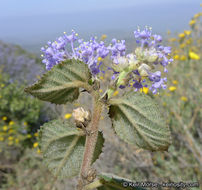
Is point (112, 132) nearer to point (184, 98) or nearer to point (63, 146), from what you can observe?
point (184, 98)

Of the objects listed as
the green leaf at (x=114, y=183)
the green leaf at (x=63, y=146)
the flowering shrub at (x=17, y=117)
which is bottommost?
the flowering shrub at (x=17, y=117)

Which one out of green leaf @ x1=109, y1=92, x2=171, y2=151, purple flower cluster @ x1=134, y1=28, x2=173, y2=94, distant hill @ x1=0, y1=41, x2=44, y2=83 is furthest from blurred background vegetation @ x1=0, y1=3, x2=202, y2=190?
green leaf @ x1=109, y1=92, x2=171, y2=151

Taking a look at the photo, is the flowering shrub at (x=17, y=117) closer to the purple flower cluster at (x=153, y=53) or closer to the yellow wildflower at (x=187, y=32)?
the yellow wildflower at (x=187, y=32)

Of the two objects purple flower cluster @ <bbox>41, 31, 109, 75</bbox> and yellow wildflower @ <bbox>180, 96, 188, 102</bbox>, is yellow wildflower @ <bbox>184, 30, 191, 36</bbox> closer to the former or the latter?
yellow wildflower @ <bbox>180, 96, 188, 102</bbox>

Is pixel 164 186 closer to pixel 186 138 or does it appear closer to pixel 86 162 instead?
pixel 86 162

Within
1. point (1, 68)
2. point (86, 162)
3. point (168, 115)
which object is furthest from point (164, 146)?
point (1, 68)

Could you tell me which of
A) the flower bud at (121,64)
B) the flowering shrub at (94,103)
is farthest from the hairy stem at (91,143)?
the flower bud at (121,64)
